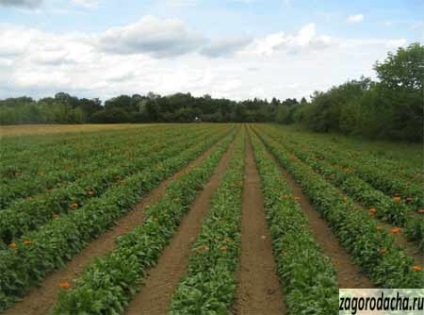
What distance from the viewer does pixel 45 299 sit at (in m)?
7.19

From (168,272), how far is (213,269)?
1.08 m

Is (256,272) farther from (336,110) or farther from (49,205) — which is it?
(336,110)

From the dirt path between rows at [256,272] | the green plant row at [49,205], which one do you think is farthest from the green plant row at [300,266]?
the green plant row at [49,205]

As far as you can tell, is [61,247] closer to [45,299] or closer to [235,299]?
[45,299]

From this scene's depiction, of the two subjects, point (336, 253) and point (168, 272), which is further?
point (336, 253)

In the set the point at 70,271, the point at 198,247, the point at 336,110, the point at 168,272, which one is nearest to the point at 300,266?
the point at 198,247

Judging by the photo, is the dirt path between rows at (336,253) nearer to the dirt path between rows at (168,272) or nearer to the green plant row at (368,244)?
the green plant row at (368,244)

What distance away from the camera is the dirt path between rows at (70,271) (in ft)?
22.7

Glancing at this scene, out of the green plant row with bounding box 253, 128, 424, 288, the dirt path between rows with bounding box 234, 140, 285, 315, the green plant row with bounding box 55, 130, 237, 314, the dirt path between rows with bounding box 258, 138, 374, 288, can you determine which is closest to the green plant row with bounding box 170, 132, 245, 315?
the dirt path between rows with bounding box 234, 140, 285, 315

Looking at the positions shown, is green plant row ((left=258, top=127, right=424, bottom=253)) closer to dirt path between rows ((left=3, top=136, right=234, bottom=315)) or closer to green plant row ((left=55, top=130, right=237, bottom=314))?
green plant row ((left=55, top=130, right=237, bottom=314))

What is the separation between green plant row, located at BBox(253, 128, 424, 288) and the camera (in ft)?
22.3

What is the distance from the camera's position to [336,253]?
920 centimetres

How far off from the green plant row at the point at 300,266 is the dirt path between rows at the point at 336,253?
34 cm

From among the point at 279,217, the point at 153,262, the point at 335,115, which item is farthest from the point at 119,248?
the point at 335,115
